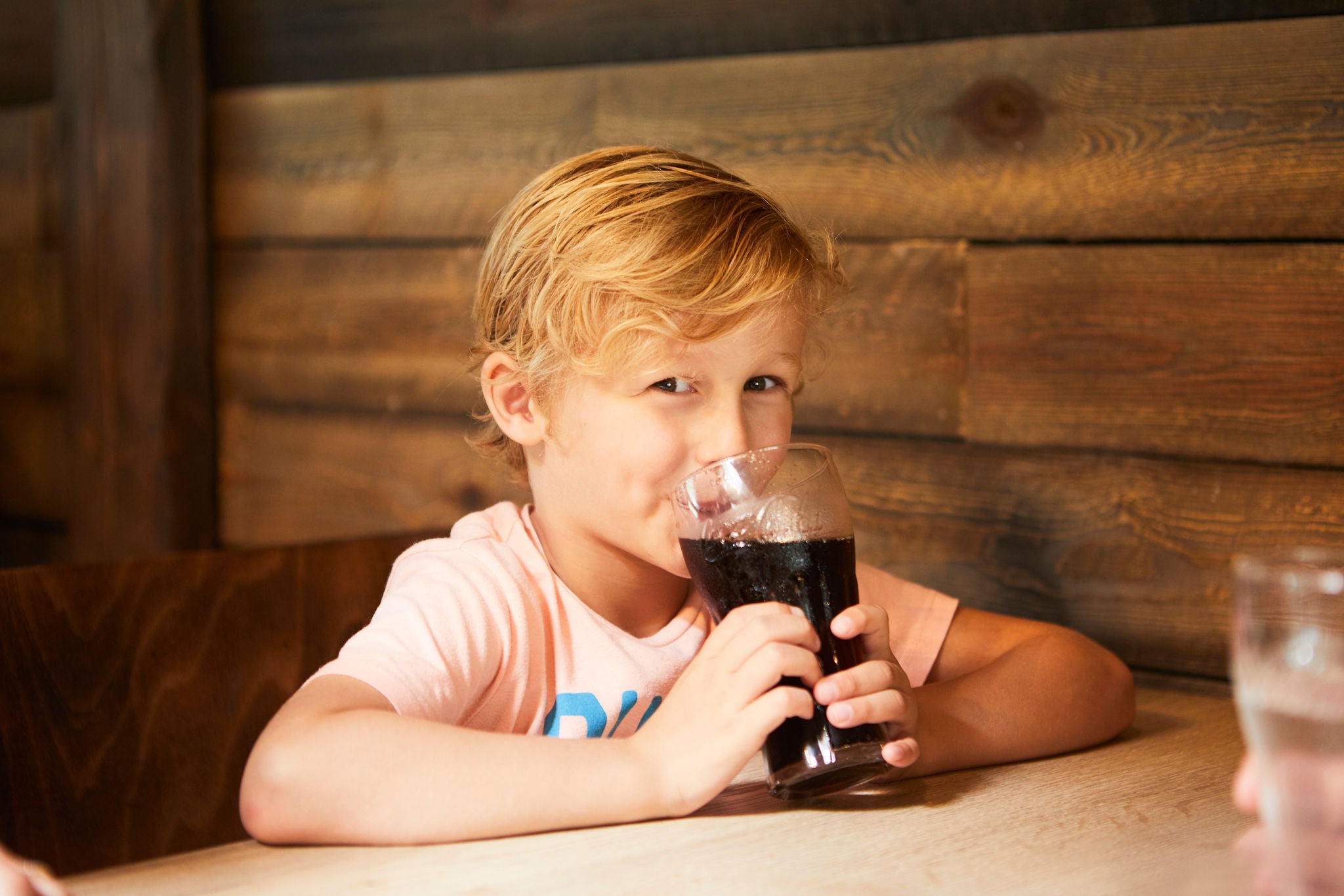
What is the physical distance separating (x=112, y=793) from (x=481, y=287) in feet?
2.11

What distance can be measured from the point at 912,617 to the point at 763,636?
0.41 m

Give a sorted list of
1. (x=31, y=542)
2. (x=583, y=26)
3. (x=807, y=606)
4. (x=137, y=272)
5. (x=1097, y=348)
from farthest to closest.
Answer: (x=31, y=542) → (x=137, y=272) → (x=583, y=26) → (x=1097, y=348) → (x=807, y=606)

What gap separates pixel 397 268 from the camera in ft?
6.59

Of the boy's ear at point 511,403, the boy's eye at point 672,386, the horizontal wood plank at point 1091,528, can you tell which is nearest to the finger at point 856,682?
the boy's eye at point 672,386

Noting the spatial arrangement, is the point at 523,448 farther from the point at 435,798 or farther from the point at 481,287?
the point at 435,798

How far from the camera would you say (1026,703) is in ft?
3.51

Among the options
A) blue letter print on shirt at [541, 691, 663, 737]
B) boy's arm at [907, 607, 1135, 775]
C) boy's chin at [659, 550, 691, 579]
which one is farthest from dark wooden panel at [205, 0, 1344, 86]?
blue letter print on shirt at [541, 691, 663, 737]

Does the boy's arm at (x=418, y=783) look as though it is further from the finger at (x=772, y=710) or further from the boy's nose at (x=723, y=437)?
the boy's nose at (x=723, y=437)

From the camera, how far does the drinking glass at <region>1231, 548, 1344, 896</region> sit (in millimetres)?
527

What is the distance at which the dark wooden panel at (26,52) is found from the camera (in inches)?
103

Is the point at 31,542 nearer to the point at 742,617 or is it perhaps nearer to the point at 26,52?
the point at 26,52

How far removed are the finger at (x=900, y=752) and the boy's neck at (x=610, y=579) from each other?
14.2 inches

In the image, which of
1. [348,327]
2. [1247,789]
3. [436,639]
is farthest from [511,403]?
[348,327]

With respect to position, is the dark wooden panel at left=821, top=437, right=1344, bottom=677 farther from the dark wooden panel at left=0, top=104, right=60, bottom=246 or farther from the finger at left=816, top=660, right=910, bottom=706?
the dark wooden panel at left=0, top=104, right=60, bottom=246
